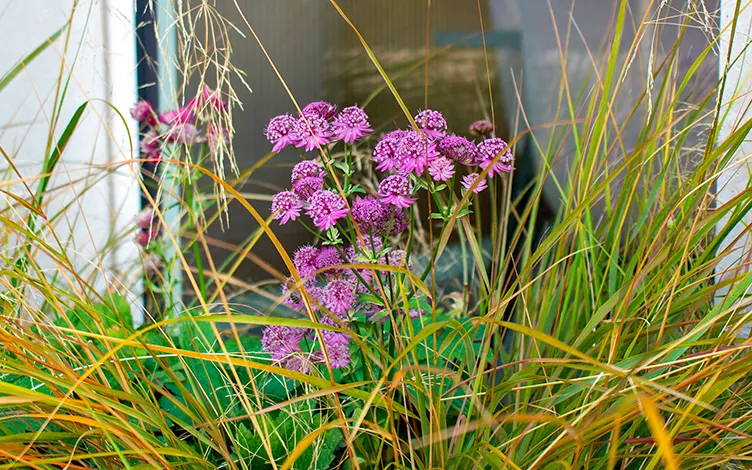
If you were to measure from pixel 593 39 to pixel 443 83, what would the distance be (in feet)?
1.14

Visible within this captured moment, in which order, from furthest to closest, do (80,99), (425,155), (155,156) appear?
(80,99) < (155,156) < (425,155)

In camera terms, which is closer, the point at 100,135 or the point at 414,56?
the point at 414,56

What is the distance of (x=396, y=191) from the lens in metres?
0.67

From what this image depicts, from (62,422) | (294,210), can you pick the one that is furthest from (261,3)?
(62,422)

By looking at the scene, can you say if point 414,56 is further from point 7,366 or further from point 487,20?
point 7,366

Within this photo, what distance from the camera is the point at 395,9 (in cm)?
158

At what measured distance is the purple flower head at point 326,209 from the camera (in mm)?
652

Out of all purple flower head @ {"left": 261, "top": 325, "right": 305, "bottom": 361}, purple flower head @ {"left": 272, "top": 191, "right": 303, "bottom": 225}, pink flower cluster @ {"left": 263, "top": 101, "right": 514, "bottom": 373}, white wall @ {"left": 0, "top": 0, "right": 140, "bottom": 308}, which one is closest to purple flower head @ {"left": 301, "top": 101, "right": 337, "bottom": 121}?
pink flower cluster @ {"left": 263, "top": 101, "right": 514, "bottom": 373}

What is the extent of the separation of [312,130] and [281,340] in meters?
0.24

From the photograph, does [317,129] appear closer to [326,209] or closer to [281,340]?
[326,209]

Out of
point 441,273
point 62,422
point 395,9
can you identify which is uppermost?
point 395,9

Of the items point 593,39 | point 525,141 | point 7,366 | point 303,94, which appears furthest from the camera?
point 303,94

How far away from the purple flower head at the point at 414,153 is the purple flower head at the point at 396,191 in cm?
1

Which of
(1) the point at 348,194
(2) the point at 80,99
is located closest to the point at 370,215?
(1) the point at 348,194
